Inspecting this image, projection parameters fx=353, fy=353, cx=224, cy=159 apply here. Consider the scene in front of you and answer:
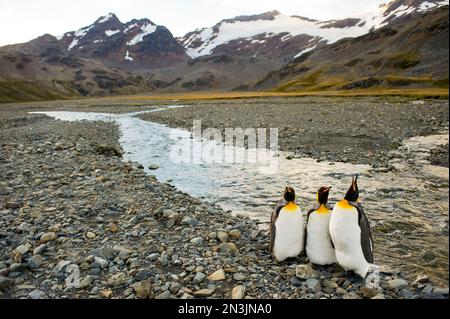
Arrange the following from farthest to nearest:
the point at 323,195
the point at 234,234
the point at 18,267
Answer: the point at 234,234
the point at 323,195
the point at 18,267

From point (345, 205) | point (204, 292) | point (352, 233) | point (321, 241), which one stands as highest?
point (345, 205)

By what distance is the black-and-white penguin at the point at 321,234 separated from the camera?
227 inches

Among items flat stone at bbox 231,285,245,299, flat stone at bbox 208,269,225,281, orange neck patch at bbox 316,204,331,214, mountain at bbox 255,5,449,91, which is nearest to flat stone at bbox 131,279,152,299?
flat stone at bbox 208,269,225,281

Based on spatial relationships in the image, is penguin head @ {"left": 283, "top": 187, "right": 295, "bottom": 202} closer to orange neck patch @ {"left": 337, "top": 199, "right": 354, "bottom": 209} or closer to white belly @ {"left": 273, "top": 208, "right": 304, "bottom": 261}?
white belly @ {"left": 273, "top": 208, "right": 304, "bottom": 261}

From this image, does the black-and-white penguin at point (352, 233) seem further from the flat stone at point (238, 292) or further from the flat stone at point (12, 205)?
the flat stone at point (12, 205)

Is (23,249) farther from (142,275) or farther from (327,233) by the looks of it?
(327,233)

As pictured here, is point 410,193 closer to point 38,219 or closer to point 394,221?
point 394,221

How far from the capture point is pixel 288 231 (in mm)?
5949

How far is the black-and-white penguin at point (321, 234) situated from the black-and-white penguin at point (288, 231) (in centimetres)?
21

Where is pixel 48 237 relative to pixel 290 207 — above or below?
below

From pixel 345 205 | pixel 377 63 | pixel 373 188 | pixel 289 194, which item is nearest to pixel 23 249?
pixel 289 194

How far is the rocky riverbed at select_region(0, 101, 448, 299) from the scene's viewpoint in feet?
16.6

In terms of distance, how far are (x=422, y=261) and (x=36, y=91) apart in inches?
6866

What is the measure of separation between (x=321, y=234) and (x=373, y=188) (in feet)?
18.3
